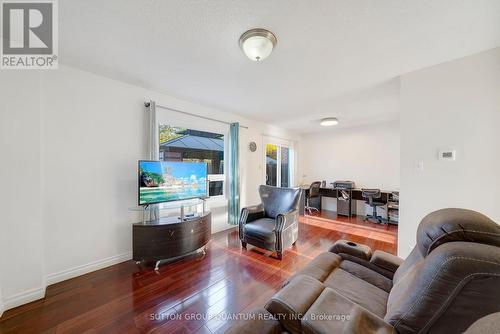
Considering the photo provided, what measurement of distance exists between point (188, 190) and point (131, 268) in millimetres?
1193

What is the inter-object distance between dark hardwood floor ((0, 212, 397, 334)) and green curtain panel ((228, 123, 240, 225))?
95 cm

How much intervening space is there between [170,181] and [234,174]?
1423mm

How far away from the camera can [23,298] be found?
5.63 feet

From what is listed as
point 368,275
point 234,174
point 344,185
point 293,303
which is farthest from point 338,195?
point 293,303

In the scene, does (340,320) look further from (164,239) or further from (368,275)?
(164,239)

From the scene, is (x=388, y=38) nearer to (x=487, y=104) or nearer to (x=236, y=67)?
(x=487, y=104)

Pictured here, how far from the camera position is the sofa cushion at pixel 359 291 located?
1141 mm

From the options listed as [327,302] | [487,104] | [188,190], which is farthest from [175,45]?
[487,104]

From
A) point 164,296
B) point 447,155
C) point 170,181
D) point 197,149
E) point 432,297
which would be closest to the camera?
point 432,297

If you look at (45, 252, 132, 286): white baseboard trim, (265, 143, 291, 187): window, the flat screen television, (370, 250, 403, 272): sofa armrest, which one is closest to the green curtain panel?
the flat screen television

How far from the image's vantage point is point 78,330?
146 centimetres

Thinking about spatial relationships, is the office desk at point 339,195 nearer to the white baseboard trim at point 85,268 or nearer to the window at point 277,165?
the window at point 277,165

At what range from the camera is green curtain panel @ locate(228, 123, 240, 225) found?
3.74 metres

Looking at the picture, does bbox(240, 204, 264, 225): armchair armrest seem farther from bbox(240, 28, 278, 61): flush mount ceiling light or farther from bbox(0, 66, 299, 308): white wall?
bbox(240, 28, 278, 61): flush mount ceiling light
